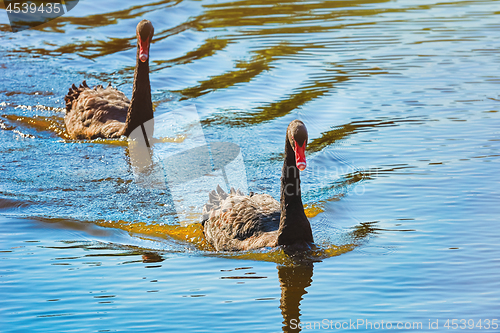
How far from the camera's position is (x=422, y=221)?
649 centimetres

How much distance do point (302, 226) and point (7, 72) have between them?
890 cm

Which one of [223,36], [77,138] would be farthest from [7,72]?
[223,36]

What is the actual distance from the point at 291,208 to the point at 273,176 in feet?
7.78

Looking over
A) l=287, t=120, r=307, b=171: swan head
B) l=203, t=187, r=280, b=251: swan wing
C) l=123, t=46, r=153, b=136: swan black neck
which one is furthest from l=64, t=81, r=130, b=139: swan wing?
l=287, t=120, r=307, b=171: swan head

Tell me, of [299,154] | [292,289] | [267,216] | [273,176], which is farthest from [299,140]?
[273,176]

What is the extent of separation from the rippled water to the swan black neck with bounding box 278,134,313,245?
20 cm

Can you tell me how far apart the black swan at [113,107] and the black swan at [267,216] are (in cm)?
274

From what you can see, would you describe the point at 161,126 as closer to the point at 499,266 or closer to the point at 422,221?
the point at 422,221

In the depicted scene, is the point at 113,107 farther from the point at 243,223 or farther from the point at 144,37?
the point at 243,223

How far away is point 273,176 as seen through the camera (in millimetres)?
8117

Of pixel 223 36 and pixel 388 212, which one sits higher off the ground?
pixel 223 36

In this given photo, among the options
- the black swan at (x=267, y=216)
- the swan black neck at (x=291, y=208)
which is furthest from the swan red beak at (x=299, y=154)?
the swan black neck at (x=291, y=208)

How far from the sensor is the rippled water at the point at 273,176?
499 centimetres

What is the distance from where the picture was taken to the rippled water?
4.99 metres
